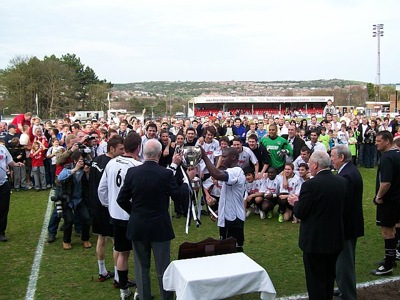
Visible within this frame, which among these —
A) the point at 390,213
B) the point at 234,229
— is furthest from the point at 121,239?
the point at 390,213

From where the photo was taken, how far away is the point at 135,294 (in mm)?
5125

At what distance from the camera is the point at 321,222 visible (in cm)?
418

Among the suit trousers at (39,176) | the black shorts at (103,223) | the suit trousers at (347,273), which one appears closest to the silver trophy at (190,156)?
the black shorts at (103,223)

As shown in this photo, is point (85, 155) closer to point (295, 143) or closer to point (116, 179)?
point (116, 179)

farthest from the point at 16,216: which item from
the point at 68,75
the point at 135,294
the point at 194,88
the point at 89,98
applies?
the point at 194,88

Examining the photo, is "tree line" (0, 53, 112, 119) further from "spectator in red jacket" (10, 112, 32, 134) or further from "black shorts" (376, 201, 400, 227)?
"black shorts" (376, 201, 400, 227)

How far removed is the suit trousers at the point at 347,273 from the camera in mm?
4672

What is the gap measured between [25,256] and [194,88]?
7124 inches

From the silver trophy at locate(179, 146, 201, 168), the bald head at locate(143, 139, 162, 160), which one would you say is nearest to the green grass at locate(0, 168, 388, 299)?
the silver trophy at locate(179, 146, 201, 168)

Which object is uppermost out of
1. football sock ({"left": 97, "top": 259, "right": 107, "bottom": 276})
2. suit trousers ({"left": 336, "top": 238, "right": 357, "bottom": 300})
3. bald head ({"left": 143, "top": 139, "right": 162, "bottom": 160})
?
bald head ({"left": 143, "top": 139, "right": 162, "bottom": 160})

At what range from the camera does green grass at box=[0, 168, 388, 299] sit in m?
5.39

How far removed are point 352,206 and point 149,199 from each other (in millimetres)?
2359

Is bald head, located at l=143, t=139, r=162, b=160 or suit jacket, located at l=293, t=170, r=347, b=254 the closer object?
suit jacket, located at l=293, t=170, r=347, b=254

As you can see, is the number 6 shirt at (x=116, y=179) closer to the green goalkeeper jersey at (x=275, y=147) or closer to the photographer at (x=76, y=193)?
the photographer at (x=76, y=193)
